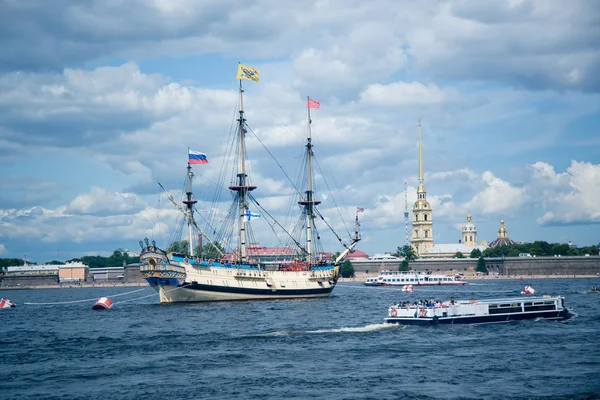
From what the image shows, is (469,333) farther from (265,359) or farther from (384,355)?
(265,359)

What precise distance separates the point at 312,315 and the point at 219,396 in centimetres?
3928

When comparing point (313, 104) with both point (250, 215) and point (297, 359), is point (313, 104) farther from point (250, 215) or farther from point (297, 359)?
point (297, 359)

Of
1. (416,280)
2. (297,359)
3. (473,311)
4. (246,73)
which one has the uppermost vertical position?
(246,73)

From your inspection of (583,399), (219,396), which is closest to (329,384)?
(219,396)

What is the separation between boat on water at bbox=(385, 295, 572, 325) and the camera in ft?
202

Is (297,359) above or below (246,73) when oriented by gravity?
below

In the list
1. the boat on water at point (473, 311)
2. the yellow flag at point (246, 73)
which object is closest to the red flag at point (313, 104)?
the yellow flag at point (246, 73)

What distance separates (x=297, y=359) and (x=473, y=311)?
2091cm

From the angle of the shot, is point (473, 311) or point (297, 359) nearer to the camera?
point (297, 359)

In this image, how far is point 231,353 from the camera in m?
50.2

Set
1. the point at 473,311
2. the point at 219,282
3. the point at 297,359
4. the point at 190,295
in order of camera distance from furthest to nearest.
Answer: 1. the point at 219,282
2. the point at 190,295
3. the point at 473,311
4. the point at 297,359

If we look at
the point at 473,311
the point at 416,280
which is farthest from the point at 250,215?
the point at 416,280

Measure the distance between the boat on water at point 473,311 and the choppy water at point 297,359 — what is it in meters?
1.05

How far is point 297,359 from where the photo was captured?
47.3 metres
